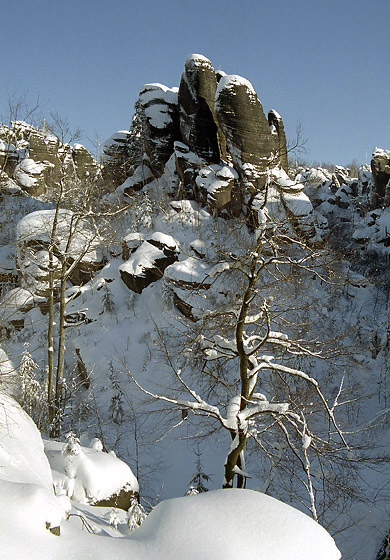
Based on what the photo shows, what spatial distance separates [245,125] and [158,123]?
19.5 feet

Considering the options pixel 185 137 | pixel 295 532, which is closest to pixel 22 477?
pixel 295 532

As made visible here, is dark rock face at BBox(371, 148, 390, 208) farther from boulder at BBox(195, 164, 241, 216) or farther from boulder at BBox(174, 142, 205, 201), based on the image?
boulder at BBox(174, 142, 205, 201)

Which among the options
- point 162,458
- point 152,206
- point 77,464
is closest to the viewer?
point 77,464

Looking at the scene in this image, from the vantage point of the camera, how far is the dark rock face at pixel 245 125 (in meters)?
19.8

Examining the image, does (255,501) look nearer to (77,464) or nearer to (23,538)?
(23,538)

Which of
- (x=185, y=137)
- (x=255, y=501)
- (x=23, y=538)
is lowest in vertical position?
(x=23, y=538)

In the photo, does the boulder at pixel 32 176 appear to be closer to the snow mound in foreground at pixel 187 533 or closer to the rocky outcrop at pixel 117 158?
the rocky outcrop at pixel 117 158

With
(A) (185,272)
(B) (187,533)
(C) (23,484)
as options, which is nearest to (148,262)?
(A) (185,272)

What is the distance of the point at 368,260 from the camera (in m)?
20.6

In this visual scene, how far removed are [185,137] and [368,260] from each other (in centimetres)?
1307

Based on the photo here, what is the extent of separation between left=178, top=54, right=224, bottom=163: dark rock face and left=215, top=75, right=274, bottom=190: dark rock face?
0.94 metres

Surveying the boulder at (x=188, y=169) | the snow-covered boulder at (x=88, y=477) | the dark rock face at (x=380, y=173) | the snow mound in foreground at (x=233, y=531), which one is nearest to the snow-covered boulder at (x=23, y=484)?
the snow mound in foreground at (x=233, y=531)

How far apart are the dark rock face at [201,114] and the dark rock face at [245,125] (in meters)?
0.94

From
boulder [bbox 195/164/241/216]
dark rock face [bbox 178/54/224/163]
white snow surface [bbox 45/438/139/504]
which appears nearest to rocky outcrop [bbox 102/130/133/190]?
dark rock face [bbox 178/54/224/163]
